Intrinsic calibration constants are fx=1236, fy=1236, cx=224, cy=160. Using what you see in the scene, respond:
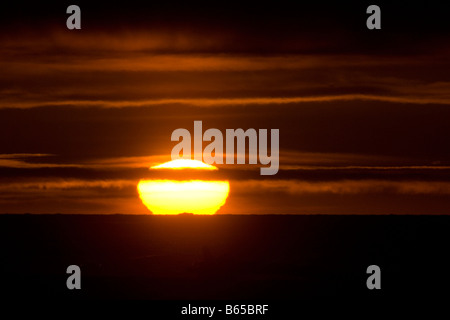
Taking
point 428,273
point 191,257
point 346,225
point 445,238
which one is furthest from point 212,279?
point 346,225

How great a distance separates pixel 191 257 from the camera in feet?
102

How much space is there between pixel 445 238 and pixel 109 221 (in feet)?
33.3

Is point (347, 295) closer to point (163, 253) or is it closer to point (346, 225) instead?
point (163, 253)

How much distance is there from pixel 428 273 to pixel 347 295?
10.5ft

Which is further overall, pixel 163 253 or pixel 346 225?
pixel 346 225

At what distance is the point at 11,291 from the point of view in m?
26.8
